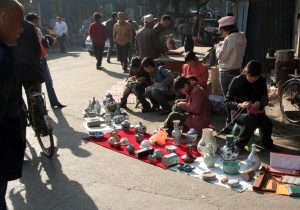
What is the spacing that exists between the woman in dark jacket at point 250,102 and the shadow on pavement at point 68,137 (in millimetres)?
2119

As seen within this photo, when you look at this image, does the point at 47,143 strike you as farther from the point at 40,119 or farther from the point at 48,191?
the point at 48,191

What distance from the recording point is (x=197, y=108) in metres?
6.19

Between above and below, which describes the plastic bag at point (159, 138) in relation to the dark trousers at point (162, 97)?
below

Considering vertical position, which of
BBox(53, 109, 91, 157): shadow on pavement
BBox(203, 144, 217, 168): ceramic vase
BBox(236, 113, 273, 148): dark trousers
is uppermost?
BBox(236, 113, 273, 148): dark trousers

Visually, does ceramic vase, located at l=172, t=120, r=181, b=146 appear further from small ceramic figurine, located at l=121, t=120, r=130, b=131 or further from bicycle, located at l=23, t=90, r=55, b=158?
bicycle, located at l=23, t=90, r=55, b=158

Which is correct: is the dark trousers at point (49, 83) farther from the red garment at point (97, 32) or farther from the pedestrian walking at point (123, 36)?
the red garment at point (97, 32)

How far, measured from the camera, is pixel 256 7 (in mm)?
11555

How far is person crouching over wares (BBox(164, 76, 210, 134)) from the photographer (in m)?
6.17

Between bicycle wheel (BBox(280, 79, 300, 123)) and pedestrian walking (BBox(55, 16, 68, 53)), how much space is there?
51.2 feet

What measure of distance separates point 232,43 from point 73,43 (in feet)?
67.7

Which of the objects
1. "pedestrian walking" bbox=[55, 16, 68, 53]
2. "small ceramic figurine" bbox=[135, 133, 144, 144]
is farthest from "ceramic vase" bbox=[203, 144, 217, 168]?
"pedestrian walking" bbox=[55, 16, 68, 53]

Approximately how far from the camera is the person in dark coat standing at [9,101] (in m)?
2.23

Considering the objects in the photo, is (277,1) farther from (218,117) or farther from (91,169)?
(91,169)

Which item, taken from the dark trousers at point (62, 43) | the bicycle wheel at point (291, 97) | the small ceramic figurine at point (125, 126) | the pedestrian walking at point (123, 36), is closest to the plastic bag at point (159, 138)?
the small ceramic figurine at point (125, 126)
